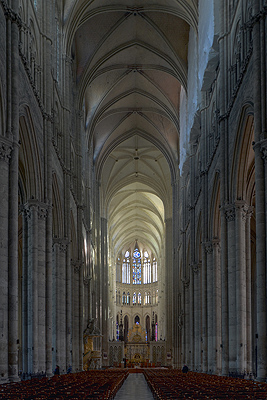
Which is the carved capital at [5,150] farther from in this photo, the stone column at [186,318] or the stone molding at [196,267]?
the stone column at [186,318]

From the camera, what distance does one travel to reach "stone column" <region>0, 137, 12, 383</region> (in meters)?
17.0

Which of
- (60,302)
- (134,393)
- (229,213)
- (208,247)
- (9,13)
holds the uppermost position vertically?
(9,13)

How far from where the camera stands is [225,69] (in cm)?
2509

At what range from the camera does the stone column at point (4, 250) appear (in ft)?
55.7

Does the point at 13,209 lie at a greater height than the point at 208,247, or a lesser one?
greater

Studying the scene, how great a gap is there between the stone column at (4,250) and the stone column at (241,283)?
10.2 meters

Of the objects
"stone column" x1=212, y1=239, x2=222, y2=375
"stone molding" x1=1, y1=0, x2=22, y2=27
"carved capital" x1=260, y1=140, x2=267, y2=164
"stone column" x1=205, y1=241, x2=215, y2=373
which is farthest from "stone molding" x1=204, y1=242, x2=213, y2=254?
"stone molding" x1=1, y1=0, x2=22, y2=27

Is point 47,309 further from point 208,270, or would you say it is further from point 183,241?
point 183,241

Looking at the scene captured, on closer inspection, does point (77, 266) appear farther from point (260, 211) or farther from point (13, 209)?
point (260, 211)

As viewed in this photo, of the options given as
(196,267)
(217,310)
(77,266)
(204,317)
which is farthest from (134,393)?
(77,266)

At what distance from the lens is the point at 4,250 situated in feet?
57.5

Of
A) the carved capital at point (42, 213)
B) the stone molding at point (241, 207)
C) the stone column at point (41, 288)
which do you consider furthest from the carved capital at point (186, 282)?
the carved capital at point (42, 213)

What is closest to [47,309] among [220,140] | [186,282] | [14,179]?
[14,179]

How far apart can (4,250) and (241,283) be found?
10.5m
